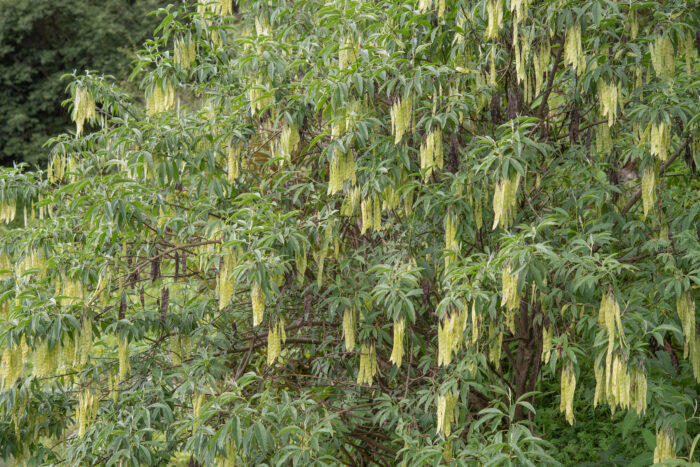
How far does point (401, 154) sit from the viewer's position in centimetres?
322

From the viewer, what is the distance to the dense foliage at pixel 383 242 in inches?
113

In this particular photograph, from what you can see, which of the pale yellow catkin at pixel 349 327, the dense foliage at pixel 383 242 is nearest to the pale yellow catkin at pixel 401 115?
the dense foliage at pixel 383 242

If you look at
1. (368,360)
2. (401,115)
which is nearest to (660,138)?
(401,115)

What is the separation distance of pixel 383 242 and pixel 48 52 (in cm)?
1532

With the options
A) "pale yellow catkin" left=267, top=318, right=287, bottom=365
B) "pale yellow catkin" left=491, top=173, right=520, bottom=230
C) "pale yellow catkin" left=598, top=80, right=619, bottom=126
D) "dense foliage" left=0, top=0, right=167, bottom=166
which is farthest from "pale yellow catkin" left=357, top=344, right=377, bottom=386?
"dense foliage" left=0, top=0, right=167, bottom=166

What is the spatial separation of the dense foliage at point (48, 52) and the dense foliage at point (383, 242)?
12883 millimetres

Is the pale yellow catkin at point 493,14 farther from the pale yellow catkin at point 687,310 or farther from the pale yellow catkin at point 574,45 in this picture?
the pale yellow catkin at point 687,310

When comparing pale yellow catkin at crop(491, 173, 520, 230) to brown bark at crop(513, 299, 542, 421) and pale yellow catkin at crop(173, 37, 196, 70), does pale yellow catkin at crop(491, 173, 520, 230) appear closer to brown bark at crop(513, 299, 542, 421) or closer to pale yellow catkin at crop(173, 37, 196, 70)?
brown bark at crop(513, 299, 542, 421)

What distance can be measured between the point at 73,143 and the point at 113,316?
3.73 feet

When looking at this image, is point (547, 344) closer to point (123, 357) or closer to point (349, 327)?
point (349, 327)

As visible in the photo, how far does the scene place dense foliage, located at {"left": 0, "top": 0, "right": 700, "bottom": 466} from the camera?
2.88m

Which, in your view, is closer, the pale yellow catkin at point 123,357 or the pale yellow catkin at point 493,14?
the pale yellow catkin at point 493,14

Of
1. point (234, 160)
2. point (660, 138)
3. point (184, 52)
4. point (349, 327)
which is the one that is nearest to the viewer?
point (660, 138)

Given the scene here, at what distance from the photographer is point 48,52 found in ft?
54.0
